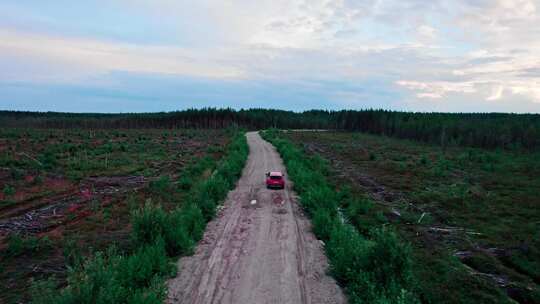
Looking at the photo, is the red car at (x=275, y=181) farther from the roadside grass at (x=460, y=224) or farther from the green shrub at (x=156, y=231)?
the green shrub at (x=156, y=231)

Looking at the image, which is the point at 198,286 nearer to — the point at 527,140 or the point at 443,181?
the point at 443,181

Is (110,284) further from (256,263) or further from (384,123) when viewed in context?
(384,123)

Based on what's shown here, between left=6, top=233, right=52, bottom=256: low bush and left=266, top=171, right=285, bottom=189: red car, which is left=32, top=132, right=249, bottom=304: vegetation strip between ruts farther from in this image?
left=266, top=171, right=285, bottom=189: red car

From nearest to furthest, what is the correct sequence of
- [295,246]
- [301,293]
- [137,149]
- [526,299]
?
1. [301,293]
2. [526,299]
3. [295,246]
4. [137,149]

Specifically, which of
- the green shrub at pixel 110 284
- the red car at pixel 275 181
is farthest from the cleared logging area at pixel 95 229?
the red car at pixel 275 181

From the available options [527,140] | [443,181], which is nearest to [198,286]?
[443,181]

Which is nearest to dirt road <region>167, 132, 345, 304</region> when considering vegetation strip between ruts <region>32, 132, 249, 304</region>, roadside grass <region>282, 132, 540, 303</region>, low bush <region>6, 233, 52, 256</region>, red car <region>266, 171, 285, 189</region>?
vegetation strip between ruts <region>32, 132, 249, 304</region>
